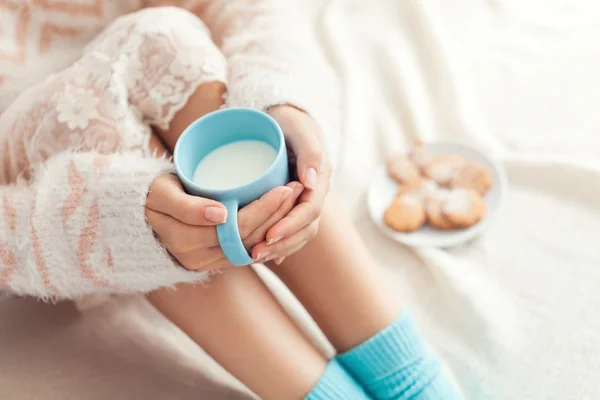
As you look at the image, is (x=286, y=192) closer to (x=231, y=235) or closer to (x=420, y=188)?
(x=231, y=235)

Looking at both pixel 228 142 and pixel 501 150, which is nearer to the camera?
pixel 228 142

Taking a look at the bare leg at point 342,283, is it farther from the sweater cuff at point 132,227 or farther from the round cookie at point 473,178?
the round cookie at point 473,178

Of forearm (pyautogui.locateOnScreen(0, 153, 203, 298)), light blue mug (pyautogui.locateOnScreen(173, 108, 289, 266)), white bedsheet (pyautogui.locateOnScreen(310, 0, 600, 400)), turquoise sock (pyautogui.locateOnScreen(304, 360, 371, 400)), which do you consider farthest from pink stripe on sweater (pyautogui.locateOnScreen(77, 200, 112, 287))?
white bedsheet (pyautogui.locateOnScreen(310, 0, 600, 400))

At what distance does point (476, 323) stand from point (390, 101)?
1.33 ft

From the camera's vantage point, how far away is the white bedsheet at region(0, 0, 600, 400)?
659 mm

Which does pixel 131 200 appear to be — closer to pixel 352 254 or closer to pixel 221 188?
pixel 221 188

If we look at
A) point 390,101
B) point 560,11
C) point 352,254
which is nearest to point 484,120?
point 390,101

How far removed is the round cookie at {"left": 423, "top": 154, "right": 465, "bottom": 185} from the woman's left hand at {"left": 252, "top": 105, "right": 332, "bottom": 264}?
31cm

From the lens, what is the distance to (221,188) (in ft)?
1.60

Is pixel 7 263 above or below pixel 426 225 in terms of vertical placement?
above

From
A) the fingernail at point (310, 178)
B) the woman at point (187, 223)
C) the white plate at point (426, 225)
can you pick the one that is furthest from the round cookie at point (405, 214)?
the fingernail at point (310, 178)

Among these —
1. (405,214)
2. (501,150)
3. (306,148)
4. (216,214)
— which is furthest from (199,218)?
(501,150)

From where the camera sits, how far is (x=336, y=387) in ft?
1.92

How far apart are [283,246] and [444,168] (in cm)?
40
